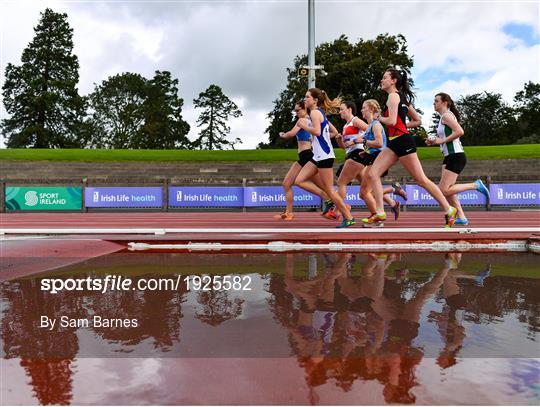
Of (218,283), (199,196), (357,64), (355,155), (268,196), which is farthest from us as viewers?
(357,64)

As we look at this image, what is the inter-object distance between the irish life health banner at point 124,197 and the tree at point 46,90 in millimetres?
40829

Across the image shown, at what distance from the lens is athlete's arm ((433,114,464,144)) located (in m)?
7.02

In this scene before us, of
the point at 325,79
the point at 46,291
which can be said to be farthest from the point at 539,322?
the point at 325,79

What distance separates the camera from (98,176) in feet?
86.9

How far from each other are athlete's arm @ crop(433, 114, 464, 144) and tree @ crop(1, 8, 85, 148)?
185 ft

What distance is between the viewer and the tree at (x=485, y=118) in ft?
250

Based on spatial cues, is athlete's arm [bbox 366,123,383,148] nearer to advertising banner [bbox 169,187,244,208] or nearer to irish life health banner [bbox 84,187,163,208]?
advertising banner [bbox 169,187,244,208]

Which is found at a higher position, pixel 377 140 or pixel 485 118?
pixel 485 118

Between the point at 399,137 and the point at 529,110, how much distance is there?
82294 mm

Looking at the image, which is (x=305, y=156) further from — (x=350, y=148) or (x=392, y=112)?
(x=392, y=112)

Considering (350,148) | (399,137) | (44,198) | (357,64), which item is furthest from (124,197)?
(357,64)

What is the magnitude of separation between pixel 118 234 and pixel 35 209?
50.4ft

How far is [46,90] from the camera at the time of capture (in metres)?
56.3

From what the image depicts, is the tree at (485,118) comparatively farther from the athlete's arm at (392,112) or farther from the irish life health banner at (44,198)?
the athlete's arm at (392,112)
